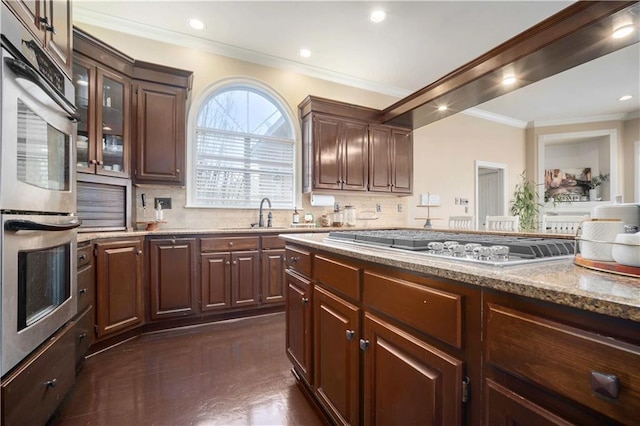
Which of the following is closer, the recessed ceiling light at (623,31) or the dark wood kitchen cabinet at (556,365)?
the dark wood kitchen cabinet at (556,365)

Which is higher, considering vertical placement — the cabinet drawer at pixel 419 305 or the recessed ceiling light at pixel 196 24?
the recessed ceiling light at pixel 196 24

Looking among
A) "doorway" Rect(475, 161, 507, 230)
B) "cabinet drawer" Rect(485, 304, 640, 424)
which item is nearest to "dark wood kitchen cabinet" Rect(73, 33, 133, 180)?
"cabinet drawer" Rect(485, 304, 640, 424)

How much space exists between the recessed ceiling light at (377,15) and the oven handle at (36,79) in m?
2.85

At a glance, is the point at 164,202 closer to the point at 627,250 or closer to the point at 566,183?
the point at 627,250

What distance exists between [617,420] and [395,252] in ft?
2.28

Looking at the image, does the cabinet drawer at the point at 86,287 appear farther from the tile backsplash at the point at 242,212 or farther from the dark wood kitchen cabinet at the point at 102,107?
the tile backsplash at the point at 242,212

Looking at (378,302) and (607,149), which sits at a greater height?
(607,149)

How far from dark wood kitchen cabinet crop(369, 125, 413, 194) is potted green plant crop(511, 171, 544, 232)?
3.14m

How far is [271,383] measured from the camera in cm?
188

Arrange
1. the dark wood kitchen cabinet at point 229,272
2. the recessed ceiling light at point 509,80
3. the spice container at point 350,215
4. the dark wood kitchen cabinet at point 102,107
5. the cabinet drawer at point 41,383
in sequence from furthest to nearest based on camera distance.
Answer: the spice container at point 350,215 → the recessed ceiling light at point 509,80 → the dark wood kitchen cabinet at point 229,272 → the dark wood kitchen cabinet at point 102,107 → the cabinet drawer at point 41,383

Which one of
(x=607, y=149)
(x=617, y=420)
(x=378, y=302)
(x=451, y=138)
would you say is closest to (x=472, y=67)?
(x=451, y=138)

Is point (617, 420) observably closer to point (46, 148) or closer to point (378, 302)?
point (378, 302)

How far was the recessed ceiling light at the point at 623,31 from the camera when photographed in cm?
219

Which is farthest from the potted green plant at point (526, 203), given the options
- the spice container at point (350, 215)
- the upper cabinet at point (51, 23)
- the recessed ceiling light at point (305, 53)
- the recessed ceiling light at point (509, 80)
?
the upper cabinet at point (51, 23)
